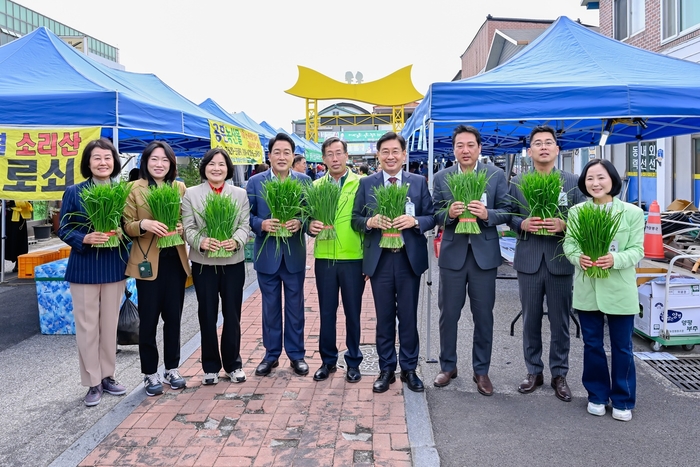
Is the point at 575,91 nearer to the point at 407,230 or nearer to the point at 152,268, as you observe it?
the point at 407,230

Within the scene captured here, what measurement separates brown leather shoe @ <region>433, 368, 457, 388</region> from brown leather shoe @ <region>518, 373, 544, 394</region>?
51 centimetres

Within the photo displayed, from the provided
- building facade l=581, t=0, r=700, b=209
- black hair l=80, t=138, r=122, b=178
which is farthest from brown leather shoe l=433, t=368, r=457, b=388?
building facade l=581, t=0, r=700, b=209

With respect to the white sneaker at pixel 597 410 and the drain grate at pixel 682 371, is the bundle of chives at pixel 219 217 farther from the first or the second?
the drain grate at pixel 682 371

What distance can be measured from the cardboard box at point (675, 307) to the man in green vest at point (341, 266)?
267 centimetres

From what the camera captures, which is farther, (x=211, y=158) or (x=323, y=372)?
(x=323, y=372)

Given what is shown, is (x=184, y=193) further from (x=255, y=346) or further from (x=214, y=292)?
(x=255, y=346)

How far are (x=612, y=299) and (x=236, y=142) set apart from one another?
6.52m

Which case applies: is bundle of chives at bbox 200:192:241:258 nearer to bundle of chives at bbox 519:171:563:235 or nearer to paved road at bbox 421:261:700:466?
paved road at bbox 421:261:700:466

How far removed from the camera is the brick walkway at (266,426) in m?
3.06

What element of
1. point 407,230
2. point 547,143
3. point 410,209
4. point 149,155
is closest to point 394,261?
point 407,230

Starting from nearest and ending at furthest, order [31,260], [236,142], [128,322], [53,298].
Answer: [128,322] < [53,298] < [31,260] < [236,142]

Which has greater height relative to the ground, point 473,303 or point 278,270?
point 278,270

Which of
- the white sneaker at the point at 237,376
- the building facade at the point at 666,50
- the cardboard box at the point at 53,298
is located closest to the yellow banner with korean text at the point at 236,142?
the cardboard box at the point at 53,298

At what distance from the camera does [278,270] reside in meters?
4.26
